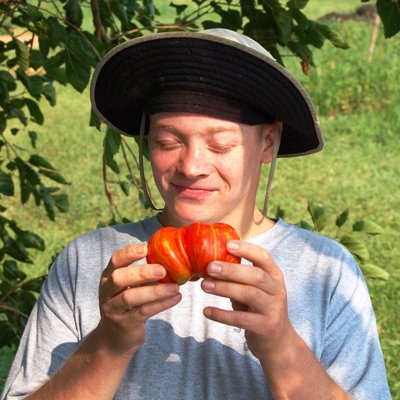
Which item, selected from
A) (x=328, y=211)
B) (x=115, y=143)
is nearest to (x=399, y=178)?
(x=328, y=211)

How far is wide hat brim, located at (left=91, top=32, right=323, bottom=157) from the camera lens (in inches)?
61.0

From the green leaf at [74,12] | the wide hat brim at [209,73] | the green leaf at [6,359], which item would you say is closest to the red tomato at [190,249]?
the wide hat brim at [209,73]

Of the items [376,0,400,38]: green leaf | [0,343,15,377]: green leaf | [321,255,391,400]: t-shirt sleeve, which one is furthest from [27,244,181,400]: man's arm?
[0,343,15,377]: green leaf

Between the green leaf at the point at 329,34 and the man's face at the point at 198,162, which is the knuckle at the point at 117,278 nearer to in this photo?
the man's face at the point at 198,162

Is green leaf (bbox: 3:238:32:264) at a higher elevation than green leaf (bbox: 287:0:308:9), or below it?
below

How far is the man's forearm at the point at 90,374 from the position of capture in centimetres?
143

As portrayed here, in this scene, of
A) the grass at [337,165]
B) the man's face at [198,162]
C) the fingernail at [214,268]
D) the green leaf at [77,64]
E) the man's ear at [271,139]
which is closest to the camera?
the fingernail at [214,268]

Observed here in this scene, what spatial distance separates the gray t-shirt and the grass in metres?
2.95

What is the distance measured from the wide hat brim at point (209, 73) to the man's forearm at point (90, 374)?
0.45 metres

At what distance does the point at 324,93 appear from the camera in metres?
9.77

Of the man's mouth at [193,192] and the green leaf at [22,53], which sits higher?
the green leaf at [22,53]

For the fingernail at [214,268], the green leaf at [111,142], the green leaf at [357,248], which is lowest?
the green leaf at [357,248]

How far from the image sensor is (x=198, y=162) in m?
1.49

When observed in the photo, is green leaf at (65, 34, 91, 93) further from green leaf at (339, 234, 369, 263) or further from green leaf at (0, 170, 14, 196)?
green leaf at (339, 234, 369, 263)
